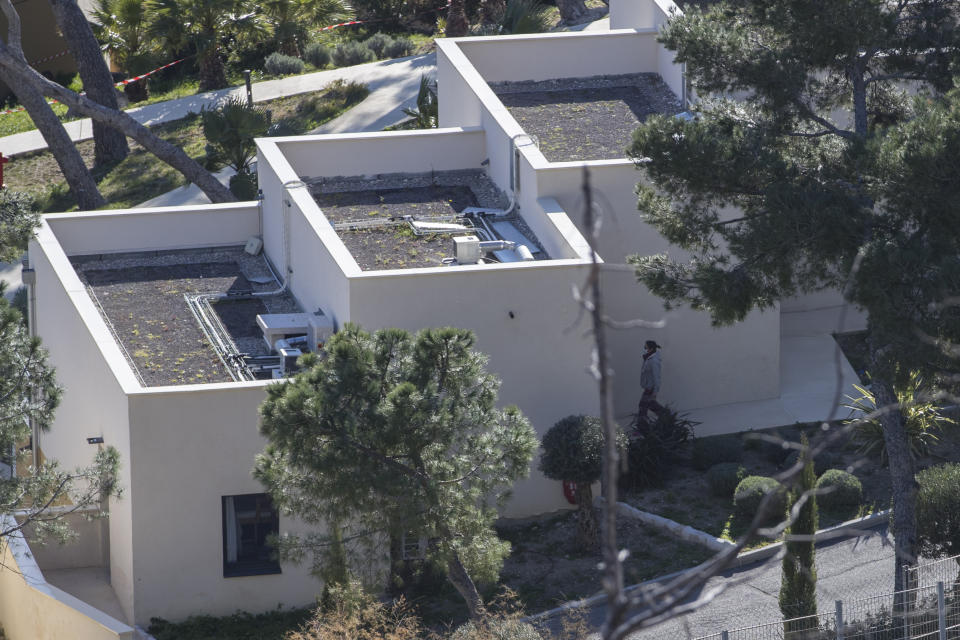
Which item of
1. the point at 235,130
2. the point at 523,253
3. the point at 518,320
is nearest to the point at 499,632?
the point at 518,320

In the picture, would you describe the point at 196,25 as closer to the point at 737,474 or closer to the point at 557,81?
the point at 557,81

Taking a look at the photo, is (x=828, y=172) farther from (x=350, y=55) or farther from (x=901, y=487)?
(x=350, y=55)

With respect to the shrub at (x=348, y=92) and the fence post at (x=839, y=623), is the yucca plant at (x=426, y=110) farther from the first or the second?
the fence post at (x=839, y=623)

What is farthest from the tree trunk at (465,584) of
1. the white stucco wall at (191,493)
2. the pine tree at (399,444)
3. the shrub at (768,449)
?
the shrub at (768,449)

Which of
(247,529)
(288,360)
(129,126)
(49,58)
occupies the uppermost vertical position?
(49,58)

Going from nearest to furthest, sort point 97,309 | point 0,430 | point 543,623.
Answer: point 0,430 < point 543,623 < point 97,309

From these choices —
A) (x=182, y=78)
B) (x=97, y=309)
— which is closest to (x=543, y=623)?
(x=97, y=309)

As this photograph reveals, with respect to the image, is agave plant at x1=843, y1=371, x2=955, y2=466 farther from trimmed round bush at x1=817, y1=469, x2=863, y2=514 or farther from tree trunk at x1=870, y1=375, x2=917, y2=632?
tree trunk at x1=870, y1=375, x2=917, y2=632

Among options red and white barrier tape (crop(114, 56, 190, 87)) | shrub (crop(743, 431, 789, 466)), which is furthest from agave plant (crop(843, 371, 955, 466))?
red and white barrier tape (crop(114, 56, 190, 87))
